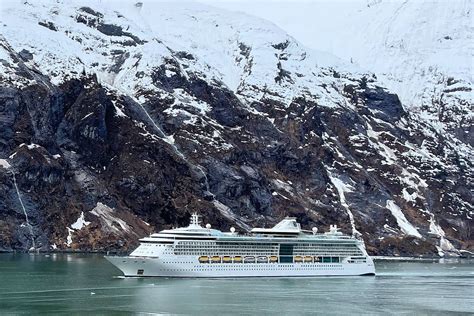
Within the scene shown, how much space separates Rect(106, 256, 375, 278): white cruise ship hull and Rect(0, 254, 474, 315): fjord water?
2.57 metres

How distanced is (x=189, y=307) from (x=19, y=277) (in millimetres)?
50103

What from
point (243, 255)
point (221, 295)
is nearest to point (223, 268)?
point (243, 255)

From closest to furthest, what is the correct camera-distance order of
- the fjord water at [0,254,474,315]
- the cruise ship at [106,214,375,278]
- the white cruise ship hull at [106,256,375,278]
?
1. the fjord water at [0,254,474,315]
2. the white cruise ship hull at [106,256,375,278]
3. the cruise ship at [106,214,375,278]

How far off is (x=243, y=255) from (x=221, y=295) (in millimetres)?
38800

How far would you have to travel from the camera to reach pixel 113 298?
125 metres

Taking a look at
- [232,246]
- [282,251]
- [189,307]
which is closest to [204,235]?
[232,246]

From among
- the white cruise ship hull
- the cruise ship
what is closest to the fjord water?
the white cruise ship hull

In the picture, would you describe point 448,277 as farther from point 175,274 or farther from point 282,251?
point 175,274

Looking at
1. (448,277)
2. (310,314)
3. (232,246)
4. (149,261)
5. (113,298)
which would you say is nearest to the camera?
(310,314)

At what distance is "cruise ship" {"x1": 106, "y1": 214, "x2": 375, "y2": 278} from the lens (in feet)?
519

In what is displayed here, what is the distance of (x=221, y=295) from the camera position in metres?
132

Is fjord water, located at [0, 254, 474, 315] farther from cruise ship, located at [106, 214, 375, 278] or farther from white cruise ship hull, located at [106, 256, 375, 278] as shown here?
cruise ship, located at [106, 214, 375, 278]

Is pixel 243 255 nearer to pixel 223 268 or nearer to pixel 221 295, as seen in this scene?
pixel 223 268

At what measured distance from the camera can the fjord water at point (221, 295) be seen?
11625cm
